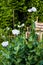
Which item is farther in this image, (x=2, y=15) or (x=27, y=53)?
(x=2, y=15)

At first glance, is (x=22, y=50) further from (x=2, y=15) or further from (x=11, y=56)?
(x=2, y=15)

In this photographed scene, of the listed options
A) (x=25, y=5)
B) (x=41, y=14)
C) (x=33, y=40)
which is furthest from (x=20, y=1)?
(x=33, y=40)

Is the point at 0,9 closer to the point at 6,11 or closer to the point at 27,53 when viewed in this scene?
the point at 6,11

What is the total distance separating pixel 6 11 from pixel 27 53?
2.71 m

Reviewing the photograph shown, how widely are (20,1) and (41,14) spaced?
520 millimetres

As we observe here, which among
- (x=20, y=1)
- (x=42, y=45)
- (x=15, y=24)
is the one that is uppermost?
(x=42, y=45)

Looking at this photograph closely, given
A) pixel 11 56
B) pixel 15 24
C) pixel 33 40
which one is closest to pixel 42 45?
pixel 33 40

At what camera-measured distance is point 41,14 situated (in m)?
5.72

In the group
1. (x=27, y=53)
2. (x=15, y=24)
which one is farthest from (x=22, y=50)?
(x=15, y=24)

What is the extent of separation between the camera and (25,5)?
228 inches

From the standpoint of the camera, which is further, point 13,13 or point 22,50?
point 13,13

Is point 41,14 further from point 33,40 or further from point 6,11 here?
point 33,40

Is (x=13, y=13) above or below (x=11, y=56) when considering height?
below

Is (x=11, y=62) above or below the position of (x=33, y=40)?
below
